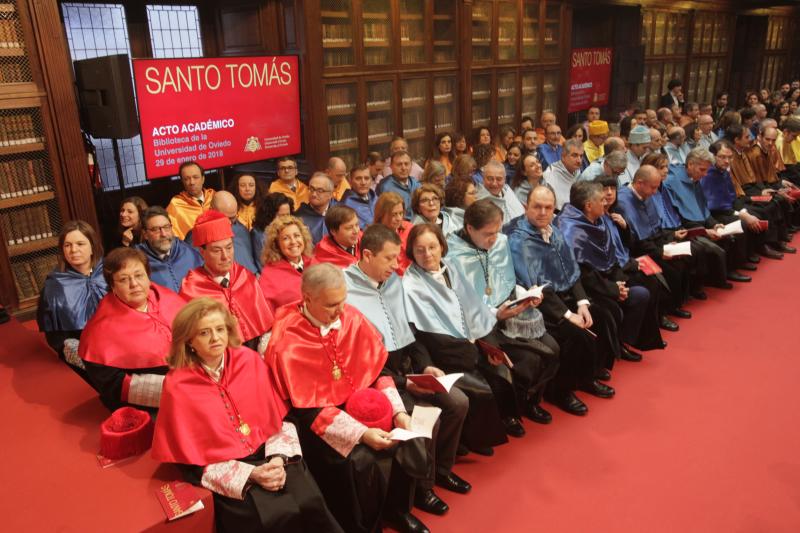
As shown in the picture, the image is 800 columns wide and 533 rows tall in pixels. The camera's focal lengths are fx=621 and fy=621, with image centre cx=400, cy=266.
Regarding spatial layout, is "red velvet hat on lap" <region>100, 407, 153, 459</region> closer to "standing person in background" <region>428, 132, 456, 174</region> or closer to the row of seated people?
the row of seated people

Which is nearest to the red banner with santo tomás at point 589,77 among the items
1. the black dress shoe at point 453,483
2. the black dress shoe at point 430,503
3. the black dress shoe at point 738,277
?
the black dress shoe at point 738,277

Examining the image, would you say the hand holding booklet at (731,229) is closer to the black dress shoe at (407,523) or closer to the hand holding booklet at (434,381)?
the hand holding booklet at (434,381)

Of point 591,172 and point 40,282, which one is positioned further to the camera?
point 591,172

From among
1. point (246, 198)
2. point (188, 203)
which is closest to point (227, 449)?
point (246, 198)

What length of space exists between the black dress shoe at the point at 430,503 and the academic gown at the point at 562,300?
1328mm

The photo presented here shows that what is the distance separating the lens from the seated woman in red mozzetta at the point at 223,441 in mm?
2365

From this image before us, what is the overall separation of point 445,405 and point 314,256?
1341 millimetres

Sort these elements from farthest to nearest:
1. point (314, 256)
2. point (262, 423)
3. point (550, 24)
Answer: point (550, 24), point (314, 256), point (262, 423)

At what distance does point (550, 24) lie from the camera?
9.94 meters

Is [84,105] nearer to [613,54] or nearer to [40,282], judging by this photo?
[40,282]

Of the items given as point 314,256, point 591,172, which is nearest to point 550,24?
point 591,172

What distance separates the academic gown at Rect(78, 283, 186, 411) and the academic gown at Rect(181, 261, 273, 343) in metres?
0.31

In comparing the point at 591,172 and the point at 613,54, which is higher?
the point at 613,54

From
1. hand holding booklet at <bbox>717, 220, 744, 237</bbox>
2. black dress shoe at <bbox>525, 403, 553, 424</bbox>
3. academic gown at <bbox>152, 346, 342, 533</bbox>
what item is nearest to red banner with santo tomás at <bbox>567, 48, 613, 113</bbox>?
hand holding booklet at <bbox>717, 220, 744, 237</bbox>
